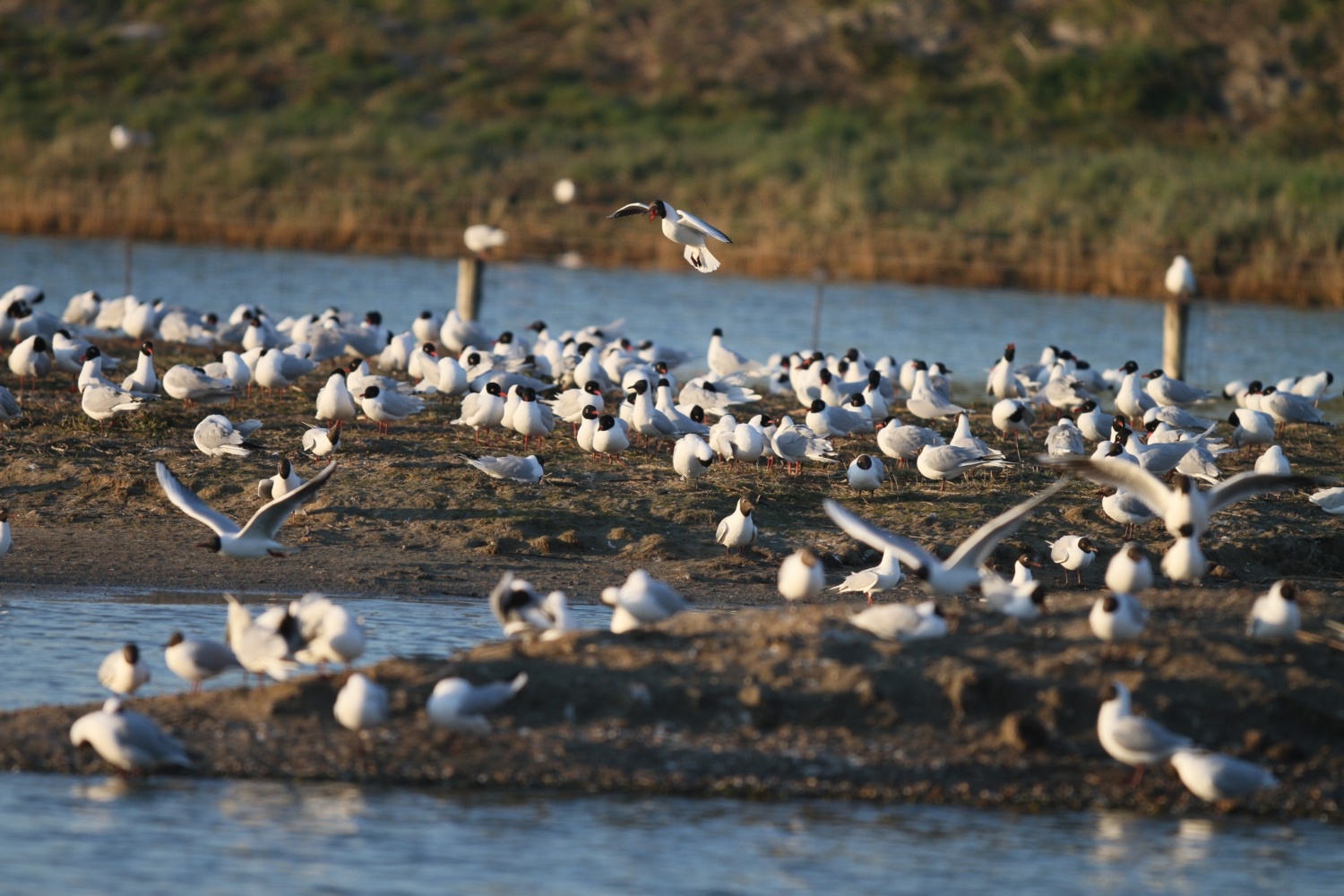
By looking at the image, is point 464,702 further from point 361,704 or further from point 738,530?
point 738,530

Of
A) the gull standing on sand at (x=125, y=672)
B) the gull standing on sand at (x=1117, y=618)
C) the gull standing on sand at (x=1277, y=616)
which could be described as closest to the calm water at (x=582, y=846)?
the gull standing on sand at (x=125, y=672)

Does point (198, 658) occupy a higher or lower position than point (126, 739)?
higher

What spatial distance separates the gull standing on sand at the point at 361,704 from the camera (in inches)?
315

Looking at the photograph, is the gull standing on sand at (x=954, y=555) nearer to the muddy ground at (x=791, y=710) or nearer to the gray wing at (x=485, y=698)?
the muddy ground at (x=791, y=710)

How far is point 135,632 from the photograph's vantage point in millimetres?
9953

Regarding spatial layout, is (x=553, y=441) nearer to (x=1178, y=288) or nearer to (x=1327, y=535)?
(x=1327, y=535)

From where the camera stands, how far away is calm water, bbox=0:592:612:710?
29.7 feet

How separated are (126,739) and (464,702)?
1429mm

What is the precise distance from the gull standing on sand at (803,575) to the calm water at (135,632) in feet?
4.00

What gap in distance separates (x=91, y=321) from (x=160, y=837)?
15537mm

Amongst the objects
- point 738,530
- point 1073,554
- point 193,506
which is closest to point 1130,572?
point 1073,554

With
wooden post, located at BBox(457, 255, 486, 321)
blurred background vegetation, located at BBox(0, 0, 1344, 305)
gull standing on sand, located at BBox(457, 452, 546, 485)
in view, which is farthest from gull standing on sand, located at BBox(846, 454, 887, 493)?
blurred background vegetation, located at BBox(0, 0, 1344, 305)

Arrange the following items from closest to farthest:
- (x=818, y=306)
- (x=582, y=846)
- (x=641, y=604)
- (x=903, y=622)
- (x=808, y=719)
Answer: (x=582, y=846) < (x=808, y=719) < (x=903, y=622) < (x=641, y=604) < (x=818, y=306)

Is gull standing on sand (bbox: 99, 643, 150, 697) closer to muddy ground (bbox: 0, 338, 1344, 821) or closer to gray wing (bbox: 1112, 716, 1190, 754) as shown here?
muddy ground (bbox: 0, 338, 1344, 821)
